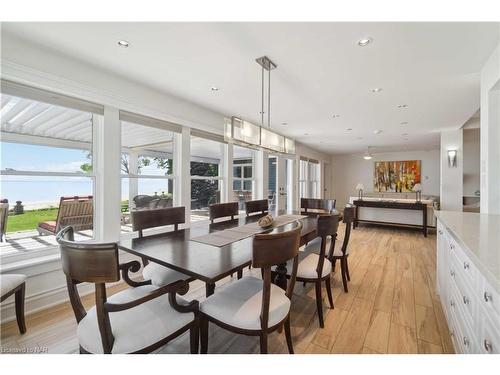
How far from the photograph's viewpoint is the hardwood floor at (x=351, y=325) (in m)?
1.63

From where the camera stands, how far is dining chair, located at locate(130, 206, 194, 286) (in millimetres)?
1797

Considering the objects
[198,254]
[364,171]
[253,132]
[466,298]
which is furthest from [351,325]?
[364,171]

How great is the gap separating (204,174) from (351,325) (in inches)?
115

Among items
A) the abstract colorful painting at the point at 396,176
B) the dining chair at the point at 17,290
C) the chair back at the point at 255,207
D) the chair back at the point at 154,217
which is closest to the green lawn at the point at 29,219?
the dining chair at the point at 17,290

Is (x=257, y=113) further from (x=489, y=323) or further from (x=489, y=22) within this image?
→ (x=489, y=323)

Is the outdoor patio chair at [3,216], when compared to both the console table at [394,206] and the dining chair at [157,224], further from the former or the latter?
the console table at [394,206]

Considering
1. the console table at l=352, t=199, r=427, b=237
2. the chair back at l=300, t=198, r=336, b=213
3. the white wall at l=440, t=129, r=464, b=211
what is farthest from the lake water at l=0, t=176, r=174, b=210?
the white wall at l=440, t=129, r=464, b=211

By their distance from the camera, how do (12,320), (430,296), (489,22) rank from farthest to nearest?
(430,296) < (12,320) < (489,22)

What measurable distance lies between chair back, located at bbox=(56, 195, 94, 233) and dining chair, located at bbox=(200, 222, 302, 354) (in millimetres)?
1930

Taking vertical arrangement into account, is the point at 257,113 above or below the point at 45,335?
above

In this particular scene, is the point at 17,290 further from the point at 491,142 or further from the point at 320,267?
the point at 491,142
